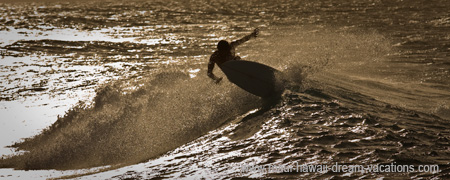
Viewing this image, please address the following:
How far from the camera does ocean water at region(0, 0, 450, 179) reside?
27.9 ft

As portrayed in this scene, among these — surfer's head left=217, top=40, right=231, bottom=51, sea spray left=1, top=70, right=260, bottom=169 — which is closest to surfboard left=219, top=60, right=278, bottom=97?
sea spray left=1, top=70, right=260, bottom=169

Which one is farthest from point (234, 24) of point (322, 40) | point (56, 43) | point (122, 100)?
point (122, 100)

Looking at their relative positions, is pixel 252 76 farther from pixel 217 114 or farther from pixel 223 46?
pixel 217 114

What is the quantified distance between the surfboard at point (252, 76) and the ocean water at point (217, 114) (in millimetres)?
272

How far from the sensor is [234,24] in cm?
3384

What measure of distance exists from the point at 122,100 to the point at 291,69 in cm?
471

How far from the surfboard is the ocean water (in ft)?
0.89

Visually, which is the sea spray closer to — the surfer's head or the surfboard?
the surfboard

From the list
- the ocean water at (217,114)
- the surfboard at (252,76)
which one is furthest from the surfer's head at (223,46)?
the ocean water at (217,114)

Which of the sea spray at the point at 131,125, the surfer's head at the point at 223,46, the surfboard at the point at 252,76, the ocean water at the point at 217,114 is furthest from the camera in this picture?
the surfer's head at the point at 223,46

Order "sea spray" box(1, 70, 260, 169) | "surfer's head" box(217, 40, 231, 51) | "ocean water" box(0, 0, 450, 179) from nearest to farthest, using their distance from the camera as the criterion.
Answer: "ocean water" box(0, 0, 450, 179), "sea spray" box(1, 70, 260, 169), "surfer's head" box(217, 40, 231, 51)

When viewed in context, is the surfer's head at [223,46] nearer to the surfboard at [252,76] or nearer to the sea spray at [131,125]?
the surfboard at [252,76]

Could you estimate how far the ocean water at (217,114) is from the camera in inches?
335

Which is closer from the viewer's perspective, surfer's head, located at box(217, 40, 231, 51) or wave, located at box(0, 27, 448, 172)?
wave, located at box(0, 27, 448, 172)
